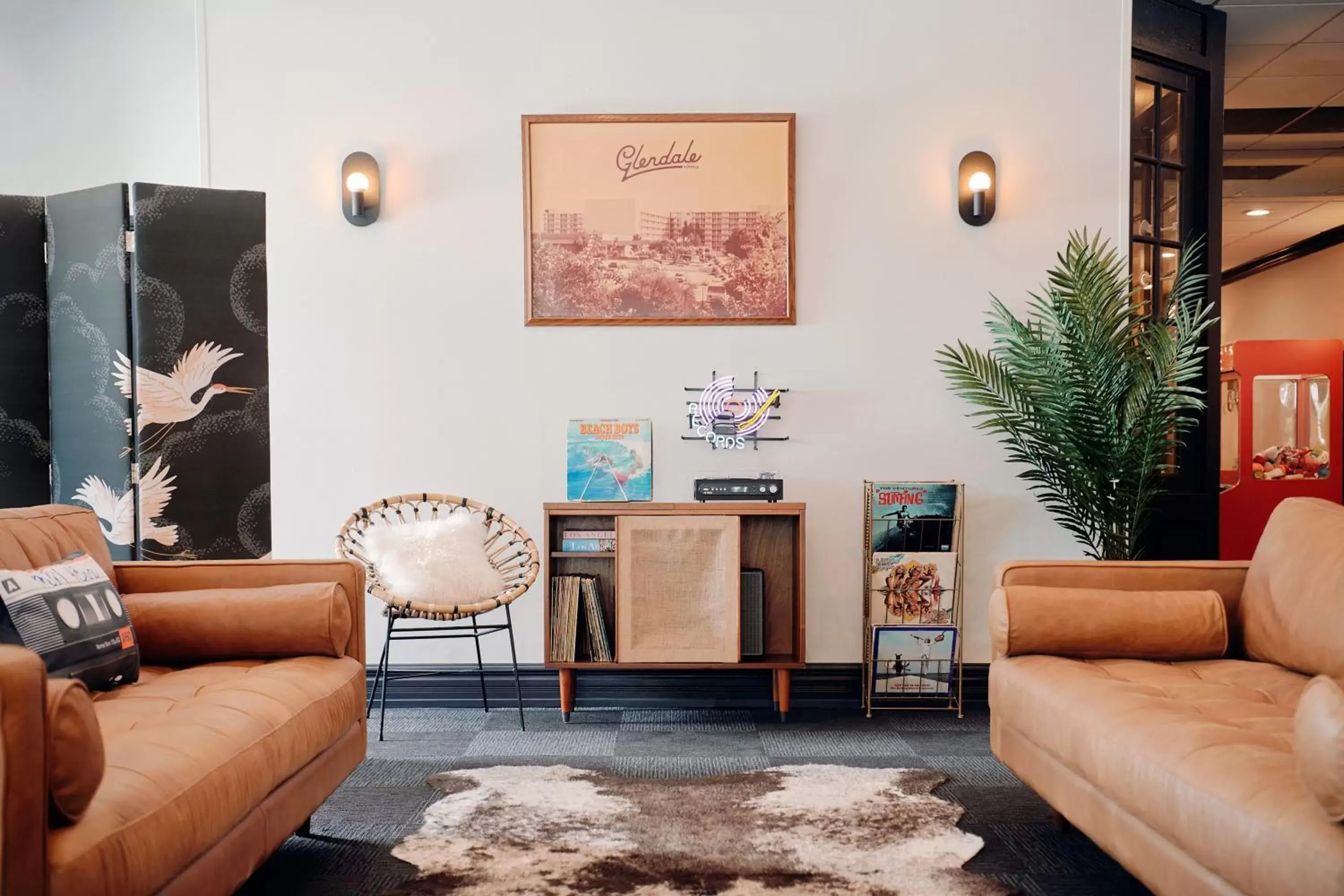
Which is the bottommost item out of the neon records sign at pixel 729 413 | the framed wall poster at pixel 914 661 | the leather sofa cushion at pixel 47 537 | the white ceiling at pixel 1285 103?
the framed wall poster at pixel 914 661

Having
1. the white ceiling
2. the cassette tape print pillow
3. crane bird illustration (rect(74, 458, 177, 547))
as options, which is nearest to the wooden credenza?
crane bird illustration (rect(74, 458, 177, 547))

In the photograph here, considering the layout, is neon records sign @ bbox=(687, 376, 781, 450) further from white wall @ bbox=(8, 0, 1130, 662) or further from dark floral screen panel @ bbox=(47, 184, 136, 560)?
dark floral screen panel @ bbox=(47, 184, 136, 560)

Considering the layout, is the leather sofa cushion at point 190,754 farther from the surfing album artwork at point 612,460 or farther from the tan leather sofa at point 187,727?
the surfing album artwork at point 612,460

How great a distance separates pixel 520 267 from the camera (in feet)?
13.0

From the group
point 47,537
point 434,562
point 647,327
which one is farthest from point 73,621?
point 647,327

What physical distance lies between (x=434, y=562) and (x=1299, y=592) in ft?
8.63

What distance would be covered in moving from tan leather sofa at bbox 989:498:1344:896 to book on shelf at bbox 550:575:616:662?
5.14 ft

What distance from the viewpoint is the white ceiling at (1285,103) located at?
4.46 m

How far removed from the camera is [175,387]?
3453 mm

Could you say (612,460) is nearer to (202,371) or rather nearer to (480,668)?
(480,668)

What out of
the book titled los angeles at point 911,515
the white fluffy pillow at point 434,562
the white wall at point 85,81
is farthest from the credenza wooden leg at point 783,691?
the white wall at point 85,81

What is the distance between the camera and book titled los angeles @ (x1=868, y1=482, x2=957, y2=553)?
12.4ft

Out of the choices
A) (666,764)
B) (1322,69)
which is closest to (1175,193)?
(1322,69)

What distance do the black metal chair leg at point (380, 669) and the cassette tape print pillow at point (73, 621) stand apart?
117 cm
